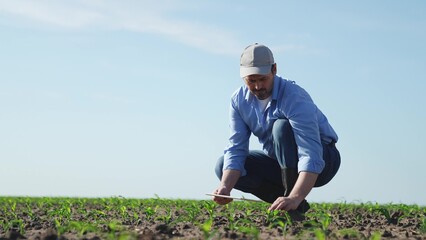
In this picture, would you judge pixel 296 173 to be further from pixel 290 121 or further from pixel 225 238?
pixel 225 238

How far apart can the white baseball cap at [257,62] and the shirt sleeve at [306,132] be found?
37cm

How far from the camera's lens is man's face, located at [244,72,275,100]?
5.93m

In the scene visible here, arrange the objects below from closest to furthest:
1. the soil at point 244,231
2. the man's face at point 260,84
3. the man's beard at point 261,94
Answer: the soil at point 244,231, the man's face at point 260,84, the man's beard at point 261,94

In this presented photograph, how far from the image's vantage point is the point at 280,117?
6.21 metres

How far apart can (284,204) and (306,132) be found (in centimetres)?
73

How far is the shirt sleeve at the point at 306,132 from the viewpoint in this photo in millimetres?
5789

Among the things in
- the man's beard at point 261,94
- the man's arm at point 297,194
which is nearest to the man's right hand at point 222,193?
the man's arm at point 297,194

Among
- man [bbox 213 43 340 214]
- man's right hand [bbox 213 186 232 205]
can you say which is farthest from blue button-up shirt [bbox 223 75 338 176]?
man's right hand [bbox 213 186 232 205]

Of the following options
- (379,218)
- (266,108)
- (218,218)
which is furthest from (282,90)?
(379,218)

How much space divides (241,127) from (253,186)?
59 cm

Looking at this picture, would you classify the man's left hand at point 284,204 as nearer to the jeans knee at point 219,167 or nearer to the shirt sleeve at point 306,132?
the shirt sleeve at point 306,132

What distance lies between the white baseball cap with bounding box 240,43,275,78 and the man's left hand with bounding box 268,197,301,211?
3.56ft

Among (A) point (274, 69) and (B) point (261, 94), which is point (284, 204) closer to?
(B) point (261, 94)

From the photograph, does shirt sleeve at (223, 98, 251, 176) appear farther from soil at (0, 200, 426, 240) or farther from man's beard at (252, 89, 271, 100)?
soil at (0, 200, 426, 240)
